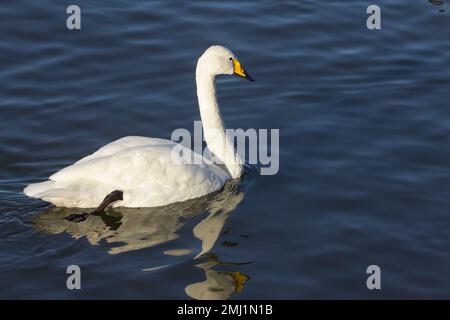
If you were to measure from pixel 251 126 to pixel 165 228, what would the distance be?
3441 mm

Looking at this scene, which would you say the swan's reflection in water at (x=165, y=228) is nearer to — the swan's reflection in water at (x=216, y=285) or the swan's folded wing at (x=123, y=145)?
the swan's reflection in water at (x=216, y=285)

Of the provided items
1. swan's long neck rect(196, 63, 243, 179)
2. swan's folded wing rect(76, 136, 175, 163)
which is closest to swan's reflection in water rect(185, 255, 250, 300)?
swan's folded wing rect(76, 136, 175, 163)

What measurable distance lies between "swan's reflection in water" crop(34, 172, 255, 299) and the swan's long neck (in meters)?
0.67

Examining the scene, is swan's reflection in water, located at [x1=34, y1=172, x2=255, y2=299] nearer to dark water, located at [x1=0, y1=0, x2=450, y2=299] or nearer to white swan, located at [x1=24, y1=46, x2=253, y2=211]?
dark water, located at [x1=0, y1=0, x2=450, y2=299]

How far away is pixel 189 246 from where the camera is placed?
11047 millimetres

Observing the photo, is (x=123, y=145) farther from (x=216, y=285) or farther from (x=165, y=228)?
(x=216, y=285)

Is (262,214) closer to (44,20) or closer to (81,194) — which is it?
(81,194)

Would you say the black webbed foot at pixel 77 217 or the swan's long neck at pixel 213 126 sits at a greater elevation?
the swan's long neck at pixel 213 126

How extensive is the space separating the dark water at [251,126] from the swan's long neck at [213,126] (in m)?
0.42

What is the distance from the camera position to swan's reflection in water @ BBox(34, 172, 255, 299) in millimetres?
10492

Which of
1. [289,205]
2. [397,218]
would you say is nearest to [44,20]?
[289,205]

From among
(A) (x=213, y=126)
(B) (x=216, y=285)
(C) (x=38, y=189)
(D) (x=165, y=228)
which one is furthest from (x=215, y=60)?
(B) (x=216, y=285)

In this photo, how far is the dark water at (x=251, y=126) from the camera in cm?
1055

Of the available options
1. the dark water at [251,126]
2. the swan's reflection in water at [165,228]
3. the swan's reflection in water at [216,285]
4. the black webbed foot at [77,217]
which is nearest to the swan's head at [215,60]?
the dark water at [251,126]
